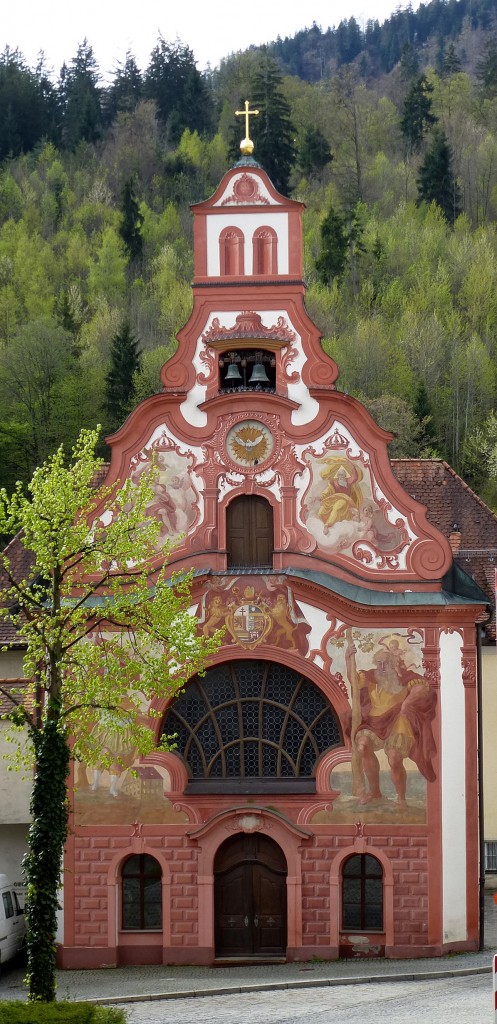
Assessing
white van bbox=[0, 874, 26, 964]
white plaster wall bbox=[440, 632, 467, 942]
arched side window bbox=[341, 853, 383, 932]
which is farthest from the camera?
white van bbox=[0, 874, 26, 964]

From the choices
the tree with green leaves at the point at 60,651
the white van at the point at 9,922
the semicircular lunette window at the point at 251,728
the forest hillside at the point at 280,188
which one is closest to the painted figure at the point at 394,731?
the semicircular lunette window at the point at 251,728

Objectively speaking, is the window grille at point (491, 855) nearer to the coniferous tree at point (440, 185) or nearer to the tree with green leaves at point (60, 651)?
the tree with green leaves at point (60, 651)

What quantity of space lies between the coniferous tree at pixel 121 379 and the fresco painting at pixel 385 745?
133 ft

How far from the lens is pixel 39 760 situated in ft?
86.3

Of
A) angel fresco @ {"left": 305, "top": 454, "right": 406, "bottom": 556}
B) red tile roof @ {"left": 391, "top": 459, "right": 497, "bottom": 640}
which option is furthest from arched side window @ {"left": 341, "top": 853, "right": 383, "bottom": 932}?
red tile roof @ {"left": 391, "top": 459, "right": 497, "bottom": 640}

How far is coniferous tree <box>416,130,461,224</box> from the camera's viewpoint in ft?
340

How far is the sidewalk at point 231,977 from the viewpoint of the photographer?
2981cm

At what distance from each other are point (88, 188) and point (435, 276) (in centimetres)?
3283

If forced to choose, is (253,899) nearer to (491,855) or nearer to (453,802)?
(453,802)

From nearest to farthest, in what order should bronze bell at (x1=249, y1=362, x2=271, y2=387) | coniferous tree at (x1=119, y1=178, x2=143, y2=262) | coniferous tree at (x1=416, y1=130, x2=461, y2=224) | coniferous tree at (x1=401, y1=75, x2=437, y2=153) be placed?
bronze bell at (x1=249, y1=362, x2=271, y2=387) < coniferous tree at (x1=119, y1=178, x2=143, y2=262) < coniferous tree at (x1=416, y1=130, x2=461, y2=224) < coniferous tree at (x1=401, y1=75, x2=437, y2=153)

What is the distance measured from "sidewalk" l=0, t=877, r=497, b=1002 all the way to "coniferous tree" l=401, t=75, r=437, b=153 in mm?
89802

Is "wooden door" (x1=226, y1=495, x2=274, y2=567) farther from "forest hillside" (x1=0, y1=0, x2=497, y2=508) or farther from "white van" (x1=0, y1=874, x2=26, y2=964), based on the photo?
"forest hillside" (x1=0, y1=0, x2=497, y2=508)

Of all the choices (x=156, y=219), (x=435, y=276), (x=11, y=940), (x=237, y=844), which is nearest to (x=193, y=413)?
(x=237, y=844)

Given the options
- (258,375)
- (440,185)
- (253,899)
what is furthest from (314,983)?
(440,185)
